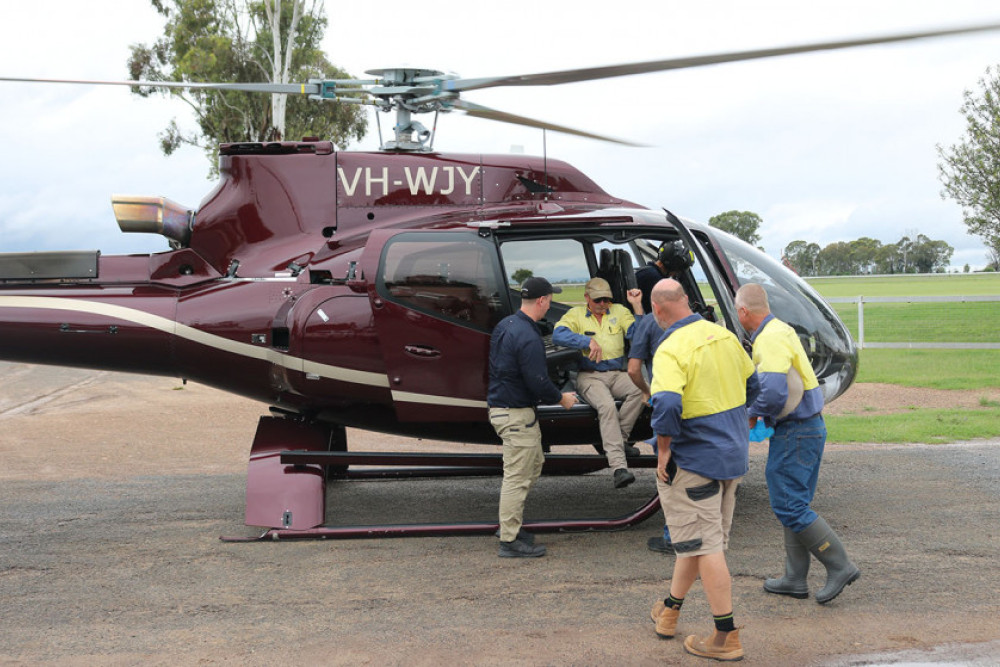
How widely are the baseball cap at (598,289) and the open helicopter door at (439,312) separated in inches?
26.2

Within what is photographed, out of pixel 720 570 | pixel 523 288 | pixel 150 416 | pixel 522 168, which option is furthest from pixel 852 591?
pixel 150 416

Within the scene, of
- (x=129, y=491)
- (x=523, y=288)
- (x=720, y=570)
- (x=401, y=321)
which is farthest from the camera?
(x=129, y=491)

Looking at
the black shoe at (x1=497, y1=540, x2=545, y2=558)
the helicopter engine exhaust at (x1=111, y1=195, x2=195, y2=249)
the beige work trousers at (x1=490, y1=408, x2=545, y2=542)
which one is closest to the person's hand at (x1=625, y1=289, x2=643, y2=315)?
the beige work trousers at (x1=490, y1=408, x2=545, y2=542)

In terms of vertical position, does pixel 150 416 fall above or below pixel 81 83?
below

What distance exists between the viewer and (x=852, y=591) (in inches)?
214

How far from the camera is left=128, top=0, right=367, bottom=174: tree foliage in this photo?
94.8 feet

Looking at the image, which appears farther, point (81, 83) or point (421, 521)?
point (421, 521)

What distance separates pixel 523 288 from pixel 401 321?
109cm

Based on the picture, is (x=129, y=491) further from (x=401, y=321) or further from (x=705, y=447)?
(x=705, y=447)

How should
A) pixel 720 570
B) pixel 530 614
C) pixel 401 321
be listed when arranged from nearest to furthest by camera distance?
pixel 720 570 < pixel 530 614 < pixel 401 321

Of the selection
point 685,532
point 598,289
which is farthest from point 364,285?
point 685,532

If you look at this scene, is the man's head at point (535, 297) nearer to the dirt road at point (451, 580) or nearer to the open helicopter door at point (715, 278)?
the open helicopter door at point (715, 278)

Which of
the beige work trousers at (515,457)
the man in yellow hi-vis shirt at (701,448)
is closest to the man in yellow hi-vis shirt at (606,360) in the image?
the beige work trousers at (515,457)

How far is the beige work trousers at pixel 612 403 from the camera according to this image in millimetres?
6535
